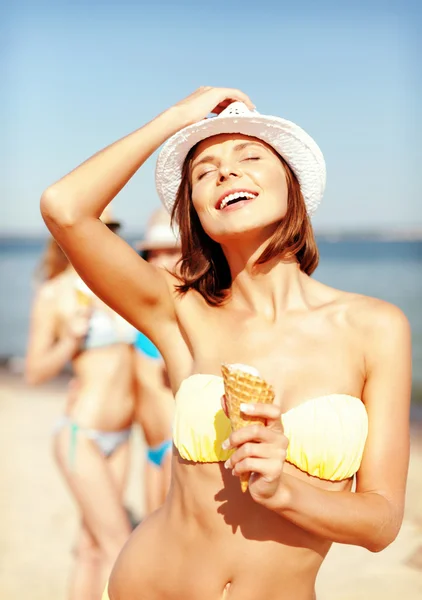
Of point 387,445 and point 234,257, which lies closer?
point 387,445

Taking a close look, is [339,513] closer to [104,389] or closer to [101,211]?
[101,211]

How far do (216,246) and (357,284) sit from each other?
41.1 metres

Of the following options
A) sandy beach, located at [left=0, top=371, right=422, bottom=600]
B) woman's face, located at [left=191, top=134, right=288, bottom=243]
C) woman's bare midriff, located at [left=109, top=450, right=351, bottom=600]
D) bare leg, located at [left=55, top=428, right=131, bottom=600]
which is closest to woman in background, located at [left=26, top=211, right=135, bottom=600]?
bare leg, located at [left=55, top=428, right=131, bottom=600]

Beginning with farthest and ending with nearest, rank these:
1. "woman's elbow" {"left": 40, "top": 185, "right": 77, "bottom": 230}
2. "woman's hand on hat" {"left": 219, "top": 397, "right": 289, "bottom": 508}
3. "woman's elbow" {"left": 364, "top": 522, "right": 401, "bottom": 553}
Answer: "woman's elbow" {"left": 40, "top": 185, "right": 77, "bottom": 230} < "woman's elbow" {"left": 364, "top": 522, "right": 401, "bottom": 553} < "woman's hand on hat" {"left": 219, "top": 397, "right": 289, "bottom": 508}

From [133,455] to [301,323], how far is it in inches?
294

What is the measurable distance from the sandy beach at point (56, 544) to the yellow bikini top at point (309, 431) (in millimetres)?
3991

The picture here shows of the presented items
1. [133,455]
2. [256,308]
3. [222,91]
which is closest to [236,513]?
[256,308]

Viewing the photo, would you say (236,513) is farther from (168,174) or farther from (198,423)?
(168,174)

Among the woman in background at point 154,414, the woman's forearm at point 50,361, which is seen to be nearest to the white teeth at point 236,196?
the woman in background at point 154,414

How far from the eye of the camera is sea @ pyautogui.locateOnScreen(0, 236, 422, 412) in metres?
23.2

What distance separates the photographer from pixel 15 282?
43.8m

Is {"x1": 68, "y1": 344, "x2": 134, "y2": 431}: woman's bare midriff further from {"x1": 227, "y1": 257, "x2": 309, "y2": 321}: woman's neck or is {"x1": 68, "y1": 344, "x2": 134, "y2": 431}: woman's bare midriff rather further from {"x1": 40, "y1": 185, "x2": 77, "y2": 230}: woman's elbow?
{"x1": 40, "y1": 185, "x2": 77, "y2": 230}: woman's elbow

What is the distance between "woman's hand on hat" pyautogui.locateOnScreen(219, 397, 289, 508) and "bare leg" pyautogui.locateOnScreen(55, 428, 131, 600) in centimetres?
289

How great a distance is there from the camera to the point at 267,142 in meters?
2.60
